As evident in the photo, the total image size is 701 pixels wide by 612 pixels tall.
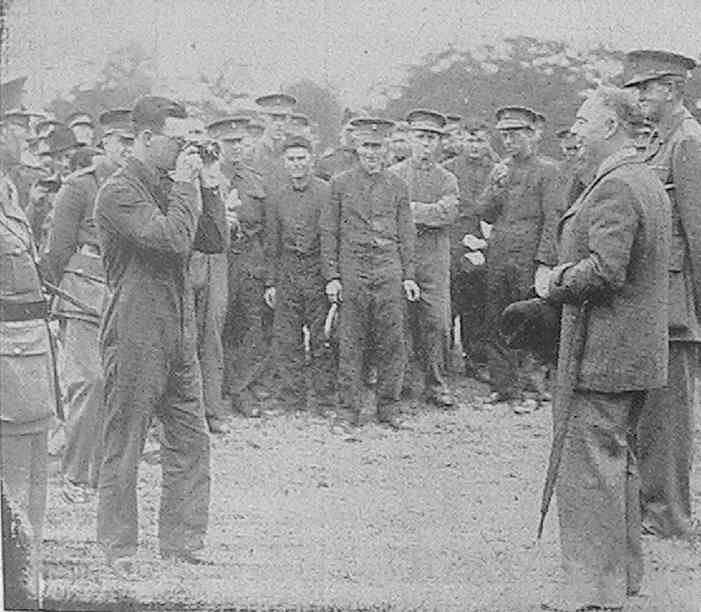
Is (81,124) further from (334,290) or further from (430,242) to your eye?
(430,242)

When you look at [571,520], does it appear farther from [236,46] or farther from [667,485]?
[236,46]

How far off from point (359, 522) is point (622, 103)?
147 cm

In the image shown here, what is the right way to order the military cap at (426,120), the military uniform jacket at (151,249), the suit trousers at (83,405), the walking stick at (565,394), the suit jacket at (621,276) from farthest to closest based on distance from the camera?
the suit trousers at (83,405)
the military cap at (426,120)
the military uniform jacket at (151,249)
the walking stick at (565,394)
the suit jacket at (621,276)

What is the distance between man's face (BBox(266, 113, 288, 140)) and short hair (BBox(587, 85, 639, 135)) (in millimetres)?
922

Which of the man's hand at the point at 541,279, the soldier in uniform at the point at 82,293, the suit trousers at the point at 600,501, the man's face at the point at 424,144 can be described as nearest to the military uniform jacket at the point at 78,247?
the soldier in uniform at the point at 82,293

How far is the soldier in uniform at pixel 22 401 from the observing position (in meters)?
3.73

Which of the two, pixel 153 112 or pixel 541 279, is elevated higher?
pixel 153 112

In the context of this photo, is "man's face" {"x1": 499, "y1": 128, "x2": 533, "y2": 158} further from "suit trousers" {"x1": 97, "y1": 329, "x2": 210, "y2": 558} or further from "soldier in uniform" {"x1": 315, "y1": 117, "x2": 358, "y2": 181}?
"suit trousers" {"x1": 97, "y1": 329, "x2": 210, "y2": 558}

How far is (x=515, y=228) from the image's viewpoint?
3613mm

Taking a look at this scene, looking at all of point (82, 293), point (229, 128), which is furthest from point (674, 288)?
point (82, 293)

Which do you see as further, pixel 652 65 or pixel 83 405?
pixel 83 405

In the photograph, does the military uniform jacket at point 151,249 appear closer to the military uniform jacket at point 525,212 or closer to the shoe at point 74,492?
the shoe at point 74,492

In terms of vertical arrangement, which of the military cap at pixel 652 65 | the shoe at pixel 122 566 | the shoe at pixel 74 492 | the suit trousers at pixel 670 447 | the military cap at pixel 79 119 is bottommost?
the shoe at pixel 122 566

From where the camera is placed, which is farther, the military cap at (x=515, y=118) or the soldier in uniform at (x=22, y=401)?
the soldier in uniform at (x=22, y=401)
